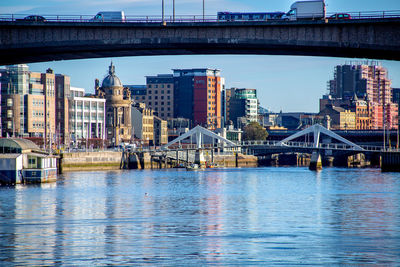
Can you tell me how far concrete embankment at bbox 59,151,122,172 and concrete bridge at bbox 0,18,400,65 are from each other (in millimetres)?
76537

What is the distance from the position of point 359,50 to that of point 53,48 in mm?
23355

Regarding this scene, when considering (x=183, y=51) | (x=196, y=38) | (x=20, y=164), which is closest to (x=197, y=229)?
(x=196, y=38)

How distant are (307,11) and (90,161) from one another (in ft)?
314

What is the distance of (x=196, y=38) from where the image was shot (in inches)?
2403

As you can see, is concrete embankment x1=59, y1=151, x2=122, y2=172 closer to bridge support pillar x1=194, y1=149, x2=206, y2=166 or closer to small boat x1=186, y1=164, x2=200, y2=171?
small boat x1=186, y1=164, x2=200, y2=171

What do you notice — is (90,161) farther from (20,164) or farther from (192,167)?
(20,164)

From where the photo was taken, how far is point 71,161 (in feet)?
482

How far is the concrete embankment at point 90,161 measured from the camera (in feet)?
480

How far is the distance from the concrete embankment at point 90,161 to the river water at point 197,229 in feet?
218

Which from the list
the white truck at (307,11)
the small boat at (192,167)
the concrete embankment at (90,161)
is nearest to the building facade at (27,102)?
the concrete embankment at (90,161)

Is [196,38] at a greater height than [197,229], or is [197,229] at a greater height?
[196,38]

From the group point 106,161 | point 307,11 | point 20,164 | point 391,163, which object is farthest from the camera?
point 106,161

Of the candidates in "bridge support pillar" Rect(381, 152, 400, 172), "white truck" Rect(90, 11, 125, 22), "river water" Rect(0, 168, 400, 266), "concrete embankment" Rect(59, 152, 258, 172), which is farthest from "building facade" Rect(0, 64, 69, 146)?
"white truck" Rect(90, 11, 125, 22)

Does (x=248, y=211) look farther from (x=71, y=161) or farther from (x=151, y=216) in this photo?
(x=71, y=161)
